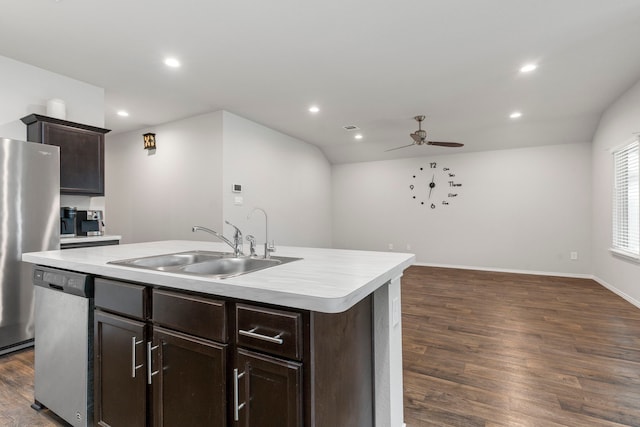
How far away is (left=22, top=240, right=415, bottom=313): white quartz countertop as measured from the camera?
934mm

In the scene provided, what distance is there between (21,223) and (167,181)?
2.46 metres

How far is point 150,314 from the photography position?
131 centimetres

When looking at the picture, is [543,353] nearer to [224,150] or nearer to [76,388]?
[76,388]

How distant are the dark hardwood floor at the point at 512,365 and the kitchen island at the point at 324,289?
0.52m

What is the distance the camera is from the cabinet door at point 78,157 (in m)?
3.08

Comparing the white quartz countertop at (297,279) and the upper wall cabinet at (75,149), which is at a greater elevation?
the upper wall cabinet at (75,149)

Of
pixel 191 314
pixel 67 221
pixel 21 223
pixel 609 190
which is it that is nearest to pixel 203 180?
pixel 67 221

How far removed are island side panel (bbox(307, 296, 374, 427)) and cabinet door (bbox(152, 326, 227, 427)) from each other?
36cm

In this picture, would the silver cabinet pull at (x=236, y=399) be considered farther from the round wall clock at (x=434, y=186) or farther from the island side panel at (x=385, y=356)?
the round wall clock at (x=434, y=186)

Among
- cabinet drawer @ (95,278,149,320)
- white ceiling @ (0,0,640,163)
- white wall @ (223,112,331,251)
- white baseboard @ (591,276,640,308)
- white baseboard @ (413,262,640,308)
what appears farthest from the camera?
white wall @ (223,112,331,251)

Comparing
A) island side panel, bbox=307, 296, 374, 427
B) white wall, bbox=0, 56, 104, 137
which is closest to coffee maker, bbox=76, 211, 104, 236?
white wall, bbox=0, 56, 104, 137

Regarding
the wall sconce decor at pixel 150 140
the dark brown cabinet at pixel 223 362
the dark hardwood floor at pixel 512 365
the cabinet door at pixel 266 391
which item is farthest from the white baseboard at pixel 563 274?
the wall sconce decor at pixel 150 140

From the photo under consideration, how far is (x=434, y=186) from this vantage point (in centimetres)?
661

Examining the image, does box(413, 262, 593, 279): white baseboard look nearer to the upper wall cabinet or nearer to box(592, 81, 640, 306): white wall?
box(592, 81, 640, 306): white wall
